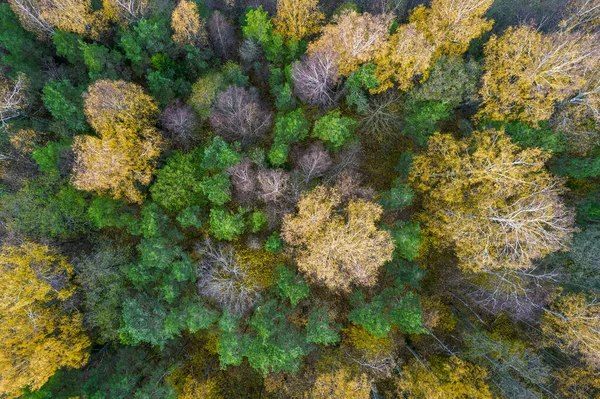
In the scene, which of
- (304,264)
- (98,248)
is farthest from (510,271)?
(98,248)

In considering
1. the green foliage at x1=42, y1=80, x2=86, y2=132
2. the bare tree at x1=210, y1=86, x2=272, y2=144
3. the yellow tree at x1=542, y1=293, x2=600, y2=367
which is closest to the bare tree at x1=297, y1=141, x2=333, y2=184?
the bare tree at x1=210, y1=86, x2=272, y2=144

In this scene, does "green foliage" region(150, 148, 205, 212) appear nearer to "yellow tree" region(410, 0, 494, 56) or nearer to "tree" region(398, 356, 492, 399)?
"yellow tree" region(410, 0, 494, 56)

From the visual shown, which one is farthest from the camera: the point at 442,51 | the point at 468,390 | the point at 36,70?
the point at 36,70

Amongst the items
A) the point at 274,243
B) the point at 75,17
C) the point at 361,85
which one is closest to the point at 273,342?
the point at 274,243

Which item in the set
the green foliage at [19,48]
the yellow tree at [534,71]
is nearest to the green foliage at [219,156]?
the green foliage at [19,48]

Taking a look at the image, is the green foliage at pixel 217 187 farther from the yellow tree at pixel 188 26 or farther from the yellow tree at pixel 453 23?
the yellow tree at pixel 453 23

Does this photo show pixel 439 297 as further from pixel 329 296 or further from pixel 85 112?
pixel 85 112
